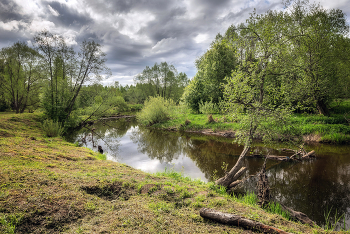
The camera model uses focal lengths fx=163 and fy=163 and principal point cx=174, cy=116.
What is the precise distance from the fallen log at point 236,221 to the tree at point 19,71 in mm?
26081

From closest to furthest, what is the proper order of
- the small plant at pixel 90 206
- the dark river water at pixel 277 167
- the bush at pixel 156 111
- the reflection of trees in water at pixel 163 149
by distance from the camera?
1. the small plant at pixel 90 206
2. the dark river water at pixel 277 167
3. the reflection of trees in water at pixel 163 149
4. the bush at pixel 156 111

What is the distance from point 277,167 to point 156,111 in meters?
18.8

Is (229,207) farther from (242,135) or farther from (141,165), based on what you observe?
(141,165)

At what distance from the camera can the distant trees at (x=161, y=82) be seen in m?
57.8

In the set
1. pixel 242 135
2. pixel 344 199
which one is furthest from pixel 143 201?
pixel 344 199

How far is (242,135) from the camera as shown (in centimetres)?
764

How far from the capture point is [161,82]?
195 ft

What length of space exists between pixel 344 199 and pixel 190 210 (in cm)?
651

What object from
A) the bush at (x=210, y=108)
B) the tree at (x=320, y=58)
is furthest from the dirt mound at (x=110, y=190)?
the bush at (x=210, y=108)

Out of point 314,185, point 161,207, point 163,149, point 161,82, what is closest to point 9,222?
point 161,207

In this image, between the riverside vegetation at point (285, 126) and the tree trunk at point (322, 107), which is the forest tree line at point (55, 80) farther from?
the tree trunk at point (322, 107)

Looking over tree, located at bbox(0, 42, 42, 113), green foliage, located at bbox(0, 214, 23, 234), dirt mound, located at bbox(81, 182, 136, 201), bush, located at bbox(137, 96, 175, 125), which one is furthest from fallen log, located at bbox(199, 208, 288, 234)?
tree, located at bbox(0, 42, 42, 113)

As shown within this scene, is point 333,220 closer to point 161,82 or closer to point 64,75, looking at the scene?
point 64,75

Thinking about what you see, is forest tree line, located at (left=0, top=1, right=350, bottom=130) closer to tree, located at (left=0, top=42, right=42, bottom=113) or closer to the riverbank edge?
tree, located at (left=0, top=42, right=42, bottom=113)
